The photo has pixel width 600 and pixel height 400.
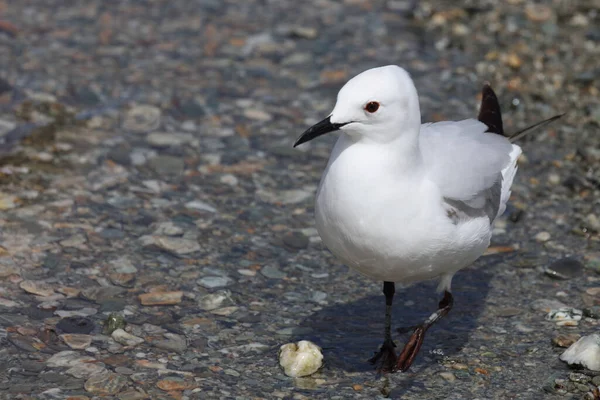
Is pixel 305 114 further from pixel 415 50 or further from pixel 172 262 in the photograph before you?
pixel 172 262

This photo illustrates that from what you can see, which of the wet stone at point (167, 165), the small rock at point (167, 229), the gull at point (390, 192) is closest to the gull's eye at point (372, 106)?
the gull at point (390, 192)

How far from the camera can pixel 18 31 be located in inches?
378

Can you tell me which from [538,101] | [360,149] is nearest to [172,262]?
[360,149]

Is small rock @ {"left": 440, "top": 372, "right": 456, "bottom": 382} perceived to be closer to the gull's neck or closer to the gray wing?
the gray wing

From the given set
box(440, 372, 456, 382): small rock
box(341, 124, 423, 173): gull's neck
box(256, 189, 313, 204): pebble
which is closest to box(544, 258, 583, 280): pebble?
box(440, 372, 456, 382): small rock

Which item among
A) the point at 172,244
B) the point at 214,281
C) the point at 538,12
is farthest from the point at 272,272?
the point at 538,12

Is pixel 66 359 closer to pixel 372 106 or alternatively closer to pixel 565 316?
pixel 372 106

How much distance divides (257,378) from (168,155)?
10.1ft

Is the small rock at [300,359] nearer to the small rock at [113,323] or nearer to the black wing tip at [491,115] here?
the small rock at [113,323]

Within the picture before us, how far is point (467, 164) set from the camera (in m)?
5.27

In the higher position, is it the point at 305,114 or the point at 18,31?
the point at 18,31

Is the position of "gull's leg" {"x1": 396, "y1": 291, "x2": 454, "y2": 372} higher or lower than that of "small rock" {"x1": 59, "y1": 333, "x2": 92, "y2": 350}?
lower

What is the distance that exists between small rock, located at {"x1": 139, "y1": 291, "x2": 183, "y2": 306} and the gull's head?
1.62 m

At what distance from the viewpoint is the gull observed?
467cm
